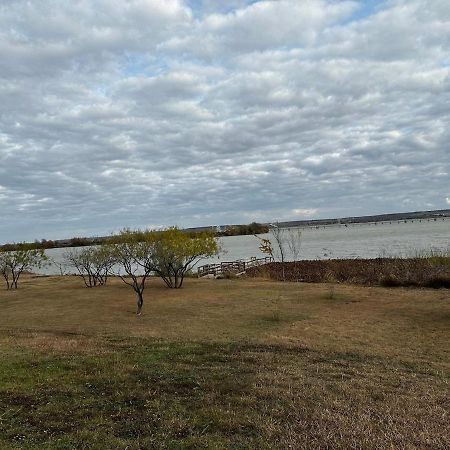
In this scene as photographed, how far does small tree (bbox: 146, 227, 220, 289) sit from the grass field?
1435cm

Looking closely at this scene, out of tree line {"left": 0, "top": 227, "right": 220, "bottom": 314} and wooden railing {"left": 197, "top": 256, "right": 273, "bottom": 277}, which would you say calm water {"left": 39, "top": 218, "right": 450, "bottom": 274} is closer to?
wooden railing {"left": 197, "top": 256, "right": 273, "bottom": 277}

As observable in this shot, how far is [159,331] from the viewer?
14641mm

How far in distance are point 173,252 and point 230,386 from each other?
24927 millimetres

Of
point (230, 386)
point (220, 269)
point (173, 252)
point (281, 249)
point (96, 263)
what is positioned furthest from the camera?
point (281, 249)

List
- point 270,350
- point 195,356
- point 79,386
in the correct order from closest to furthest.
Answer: point 79,386 < point 195,356 < point 270,350

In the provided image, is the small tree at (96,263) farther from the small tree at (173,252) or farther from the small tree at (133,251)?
the small tree at (173,252)

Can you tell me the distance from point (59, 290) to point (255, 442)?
28761mm

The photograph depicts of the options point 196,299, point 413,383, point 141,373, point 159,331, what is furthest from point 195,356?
point 196,299

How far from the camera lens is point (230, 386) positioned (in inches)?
277

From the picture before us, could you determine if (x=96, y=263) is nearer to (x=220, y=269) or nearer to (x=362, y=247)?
(x=220, y=269)

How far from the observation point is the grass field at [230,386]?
16.9 ft

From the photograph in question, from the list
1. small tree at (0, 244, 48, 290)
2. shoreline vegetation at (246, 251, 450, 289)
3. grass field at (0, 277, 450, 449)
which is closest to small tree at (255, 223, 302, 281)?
shoreline vegetation at (246, 251, 450, 289)

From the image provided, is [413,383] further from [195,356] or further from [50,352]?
[50,352]

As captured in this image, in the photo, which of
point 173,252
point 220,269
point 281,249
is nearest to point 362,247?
point 281,249
